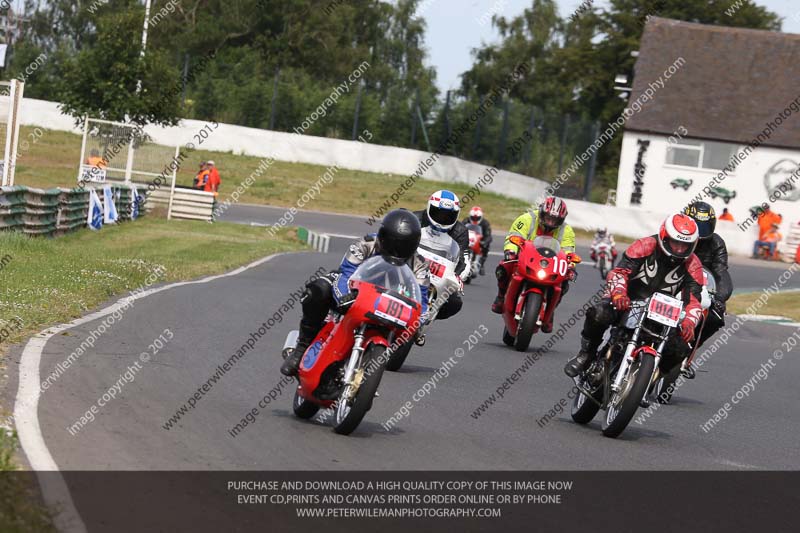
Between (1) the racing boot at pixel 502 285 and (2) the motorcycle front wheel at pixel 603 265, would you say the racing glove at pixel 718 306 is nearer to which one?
(1) the racing boot at pixel 502 285

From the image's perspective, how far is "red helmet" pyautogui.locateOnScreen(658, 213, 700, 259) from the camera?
961 centimetres

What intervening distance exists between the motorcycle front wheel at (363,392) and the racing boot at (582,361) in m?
2.27

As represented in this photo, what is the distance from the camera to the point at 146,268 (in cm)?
1867

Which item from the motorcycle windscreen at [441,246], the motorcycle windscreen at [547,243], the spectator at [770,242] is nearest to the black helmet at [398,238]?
the motorcycle windscreen at [441,246]

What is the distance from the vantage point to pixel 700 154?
50125mm

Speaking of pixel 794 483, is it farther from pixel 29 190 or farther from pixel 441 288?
pixel 29 190

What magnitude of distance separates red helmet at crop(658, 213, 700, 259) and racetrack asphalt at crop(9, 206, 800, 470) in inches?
54.6

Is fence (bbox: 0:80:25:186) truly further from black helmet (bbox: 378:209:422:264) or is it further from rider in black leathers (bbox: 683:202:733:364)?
black helmet (bbox: 378:209:422:264)

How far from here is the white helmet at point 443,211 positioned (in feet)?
39.7

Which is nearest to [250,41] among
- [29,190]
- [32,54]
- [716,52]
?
[32,54]

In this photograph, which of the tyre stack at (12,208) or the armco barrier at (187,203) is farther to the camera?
the armco barrier at (187,203)

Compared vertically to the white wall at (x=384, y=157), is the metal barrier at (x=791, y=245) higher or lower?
lower

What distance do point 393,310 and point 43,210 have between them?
15.9 meters

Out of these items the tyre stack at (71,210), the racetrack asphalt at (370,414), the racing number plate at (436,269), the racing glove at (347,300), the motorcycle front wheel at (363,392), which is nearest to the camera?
the racetrack asphalt at (370,414)
